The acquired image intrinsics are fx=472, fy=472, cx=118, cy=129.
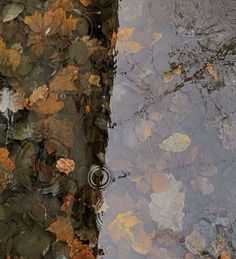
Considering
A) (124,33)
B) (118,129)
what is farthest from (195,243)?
(124,33)

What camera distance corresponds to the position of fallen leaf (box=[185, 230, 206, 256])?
164cm

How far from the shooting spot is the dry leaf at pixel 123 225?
1668 millimetres

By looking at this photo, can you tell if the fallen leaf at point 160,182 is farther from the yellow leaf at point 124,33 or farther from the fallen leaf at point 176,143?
the yellow leaf at point 124,33

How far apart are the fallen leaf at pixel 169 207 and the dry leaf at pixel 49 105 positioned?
506 mm

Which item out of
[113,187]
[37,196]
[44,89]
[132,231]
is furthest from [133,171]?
[44,89]

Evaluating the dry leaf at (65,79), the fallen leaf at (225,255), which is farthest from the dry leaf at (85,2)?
the fallen leaf at (225,255)

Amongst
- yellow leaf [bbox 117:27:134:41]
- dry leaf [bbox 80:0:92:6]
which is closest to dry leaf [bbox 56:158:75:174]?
yellow leaf [bbox 117:27:134:41]

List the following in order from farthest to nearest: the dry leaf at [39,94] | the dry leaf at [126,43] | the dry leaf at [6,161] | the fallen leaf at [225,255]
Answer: the dry leaf at [126,43] → the dry leaf at [39,94] → the dry leaf at [6,161] → the fallen leaf at [225,255]

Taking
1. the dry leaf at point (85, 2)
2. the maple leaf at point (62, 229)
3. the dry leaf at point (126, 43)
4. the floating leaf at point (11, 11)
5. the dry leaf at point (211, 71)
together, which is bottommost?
the maple leaf at point (62, 229)

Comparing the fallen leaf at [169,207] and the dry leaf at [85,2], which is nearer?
the fallen leaf at [169,207]

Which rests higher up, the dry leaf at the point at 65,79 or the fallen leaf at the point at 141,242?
the dry leaf at the point at 65,79

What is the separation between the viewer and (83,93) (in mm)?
1904

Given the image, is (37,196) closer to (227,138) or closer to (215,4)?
(227,138)

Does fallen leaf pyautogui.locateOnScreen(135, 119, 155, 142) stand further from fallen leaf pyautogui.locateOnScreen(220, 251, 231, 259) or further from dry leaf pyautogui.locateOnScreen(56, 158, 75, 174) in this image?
fallen leaf pyautogui.locateOnScreen(220, 251, 231, 259)
